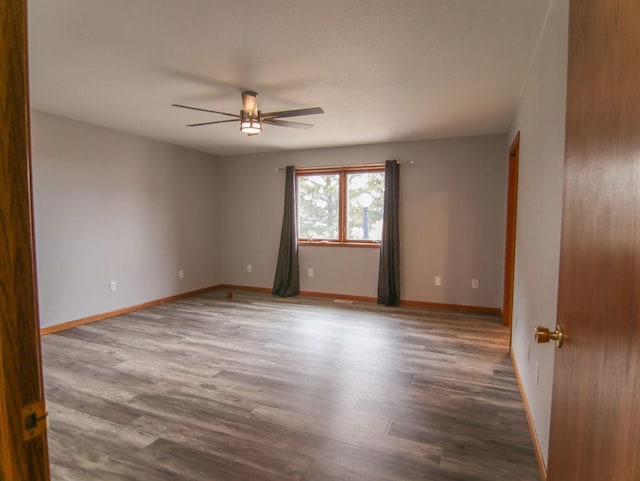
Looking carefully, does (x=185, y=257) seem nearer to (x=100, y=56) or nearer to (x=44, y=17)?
(x=100, y=56)

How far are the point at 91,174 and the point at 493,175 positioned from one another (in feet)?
16.7

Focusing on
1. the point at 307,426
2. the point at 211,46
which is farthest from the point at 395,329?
the point at 211,46

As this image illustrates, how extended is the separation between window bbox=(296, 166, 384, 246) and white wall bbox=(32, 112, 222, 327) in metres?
1.77

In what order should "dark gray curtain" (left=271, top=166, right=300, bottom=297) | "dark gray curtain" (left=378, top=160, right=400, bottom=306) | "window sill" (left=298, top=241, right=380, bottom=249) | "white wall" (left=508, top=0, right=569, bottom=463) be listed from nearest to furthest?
1. "white wall" (left=508, top=0, right=569, bottom=463)
2. "dark gray curtain" (left=378, top=160, right=400, bottom=306)
3. "window sill" (left=298, top=241, right=380, bottom=249)
4. "dark gray curtain" (left=271, top=166, right=300, bottom=297)

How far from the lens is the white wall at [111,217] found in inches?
146

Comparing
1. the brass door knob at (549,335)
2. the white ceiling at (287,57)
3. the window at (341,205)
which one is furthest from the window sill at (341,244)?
the brass door knob at (549,335)

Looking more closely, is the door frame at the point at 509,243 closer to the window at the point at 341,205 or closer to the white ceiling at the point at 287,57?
the white ceiling at the point at 287,57

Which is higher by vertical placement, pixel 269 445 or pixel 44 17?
pixel 44 17

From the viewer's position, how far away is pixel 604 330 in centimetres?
66

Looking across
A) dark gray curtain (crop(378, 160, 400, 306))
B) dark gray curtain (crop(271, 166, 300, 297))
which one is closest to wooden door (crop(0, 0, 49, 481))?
dark gray curtain (crop(378, 160, 400, 306))

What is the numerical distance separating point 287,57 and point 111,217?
3316 mm

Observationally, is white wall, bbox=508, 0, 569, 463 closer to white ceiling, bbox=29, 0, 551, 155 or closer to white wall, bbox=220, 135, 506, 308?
white ceiling, bbox=29, 0, 551, 155

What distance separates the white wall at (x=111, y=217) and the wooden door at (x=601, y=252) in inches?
177

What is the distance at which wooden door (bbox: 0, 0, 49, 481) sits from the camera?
1.64 ft
